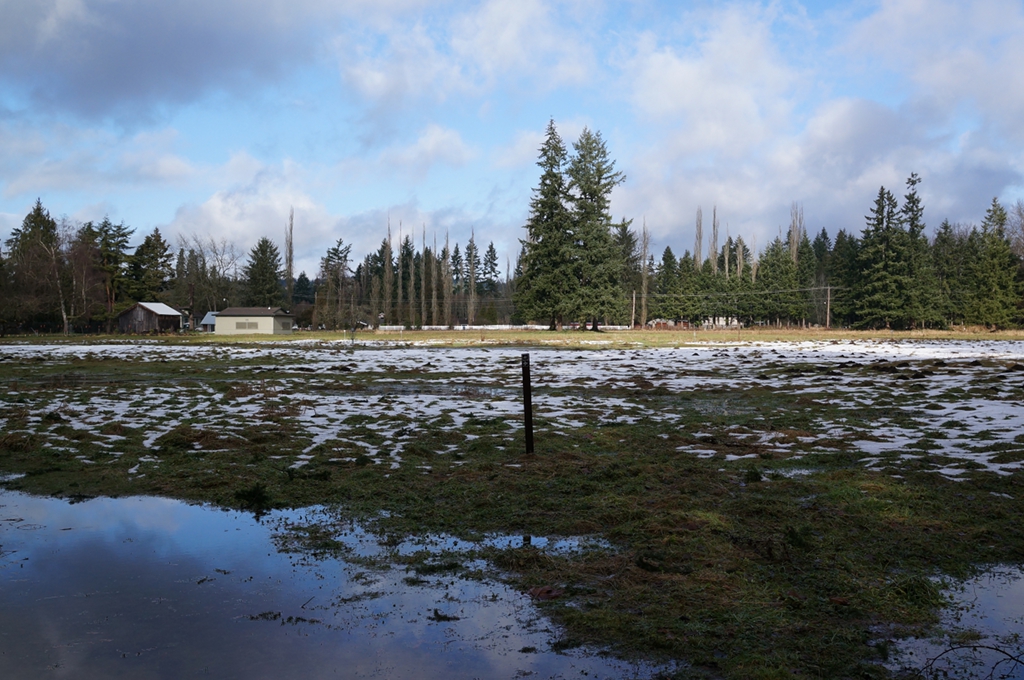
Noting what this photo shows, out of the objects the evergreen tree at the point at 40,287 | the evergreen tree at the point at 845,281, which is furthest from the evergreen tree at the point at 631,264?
the evergreen tree at the point at 40,287

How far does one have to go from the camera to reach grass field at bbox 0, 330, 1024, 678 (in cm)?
409

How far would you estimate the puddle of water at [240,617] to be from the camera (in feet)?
11.7

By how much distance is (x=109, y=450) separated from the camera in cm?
889

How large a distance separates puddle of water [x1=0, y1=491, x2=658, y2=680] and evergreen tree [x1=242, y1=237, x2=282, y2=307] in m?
102

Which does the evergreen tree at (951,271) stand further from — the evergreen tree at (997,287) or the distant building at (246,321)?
the distant building at (246,321)

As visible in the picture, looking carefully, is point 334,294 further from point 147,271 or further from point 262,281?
point 147,271

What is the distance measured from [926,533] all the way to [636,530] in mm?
2195

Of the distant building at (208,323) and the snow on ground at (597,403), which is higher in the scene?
the distant building at (208,323)

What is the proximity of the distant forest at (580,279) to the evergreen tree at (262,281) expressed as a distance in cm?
21

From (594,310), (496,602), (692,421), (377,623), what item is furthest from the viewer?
(594,310)

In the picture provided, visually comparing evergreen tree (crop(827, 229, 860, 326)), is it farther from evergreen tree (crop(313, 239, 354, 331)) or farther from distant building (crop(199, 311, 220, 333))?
distant building (crop(199, 311, 220, 333))

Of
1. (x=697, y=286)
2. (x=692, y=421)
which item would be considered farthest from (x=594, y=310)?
(x=692, y=421)

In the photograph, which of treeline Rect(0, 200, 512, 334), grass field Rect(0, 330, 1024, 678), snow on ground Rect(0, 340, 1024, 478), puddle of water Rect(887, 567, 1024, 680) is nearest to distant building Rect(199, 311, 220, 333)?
treeline Rect(0, 200, 512, 334)

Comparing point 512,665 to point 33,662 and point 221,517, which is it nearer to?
point 33,662
